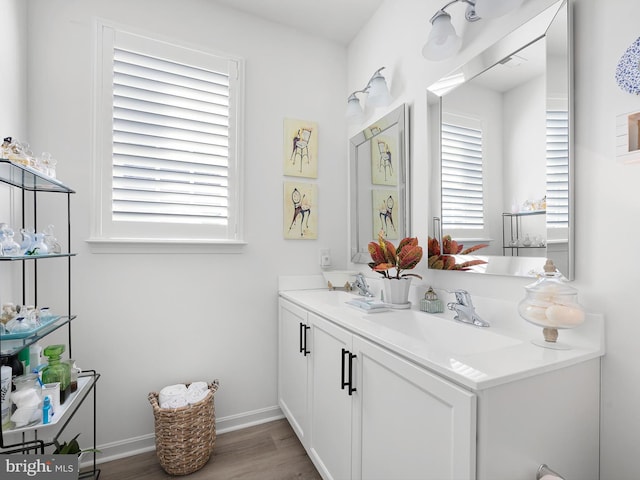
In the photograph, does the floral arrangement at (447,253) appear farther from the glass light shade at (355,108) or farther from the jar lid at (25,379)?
the jar lid at (25,379)

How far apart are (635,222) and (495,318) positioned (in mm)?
542

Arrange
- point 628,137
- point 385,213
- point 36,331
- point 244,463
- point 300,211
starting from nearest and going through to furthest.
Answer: point 628,137 → point 36,331 → point 244,463 → point 385,213 → point 300,211

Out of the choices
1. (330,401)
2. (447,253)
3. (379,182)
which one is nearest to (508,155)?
(447,253)

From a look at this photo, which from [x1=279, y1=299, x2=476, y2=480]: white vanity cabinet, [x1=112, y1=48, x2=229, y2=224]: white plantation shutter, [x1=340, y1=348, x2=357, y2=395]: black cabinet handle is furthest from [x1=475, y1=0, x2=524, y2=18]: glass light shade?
[x1=112, y1=48, x2=229, y2=224]: white plantation shutter

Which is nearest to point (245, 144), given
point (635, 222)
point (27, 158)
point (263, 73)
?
point (263, 73)

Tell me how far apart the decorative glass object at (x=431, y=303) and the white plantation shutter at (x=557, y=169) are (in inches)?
22.8

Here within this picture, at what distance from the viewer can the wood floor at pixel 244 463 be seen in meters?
1.58

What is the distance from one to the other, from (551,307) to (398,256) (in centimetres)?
71

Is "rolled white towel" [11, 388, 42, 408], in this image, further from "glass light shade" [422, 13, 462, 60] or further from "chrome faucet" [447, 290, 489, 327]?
"glass light shade" [422, 13, 462, 60]

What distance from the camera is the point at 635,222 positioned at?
2.84 ft

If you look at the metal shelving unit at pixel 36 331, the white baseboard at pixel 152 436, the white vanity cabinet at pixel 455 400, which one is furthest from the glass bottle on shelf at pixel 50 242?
the white vanity cabinet at pixel 455 400

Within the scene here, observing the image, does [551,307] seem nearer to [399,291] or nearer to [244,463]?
[399,291]

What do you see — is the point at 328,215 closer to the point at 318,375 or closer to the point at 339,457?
the point at 318,375

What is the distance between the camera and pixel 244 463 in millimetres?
1673
